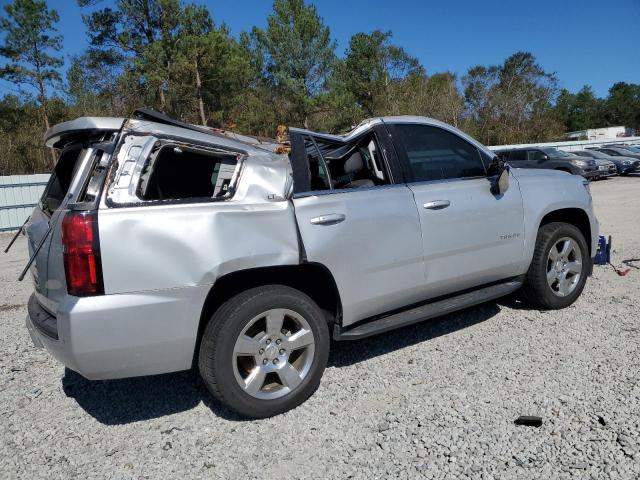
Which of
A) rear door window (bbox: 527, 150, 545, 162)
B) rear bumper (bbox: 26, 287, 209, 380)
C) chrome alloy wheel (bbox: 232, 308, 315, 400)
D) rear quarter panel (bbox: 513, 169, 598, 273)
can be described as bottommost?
chrome alloy wheel (bbox: 232, 308, 315, 400)

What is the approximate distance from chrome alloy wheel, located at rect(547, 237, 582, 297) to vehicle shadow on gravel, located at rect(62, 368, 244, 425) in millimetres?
3131

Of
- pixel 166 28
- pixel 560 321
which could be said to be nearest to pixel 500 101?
pixel 166 28

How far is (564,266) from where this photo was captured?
4.79m

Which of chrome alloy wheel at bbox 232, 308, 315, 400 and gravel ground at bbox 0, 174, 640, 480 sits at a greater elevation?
chrome alloy wheel at bbox 232, 308, 315, 400

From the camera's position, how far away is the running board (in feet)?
11.5

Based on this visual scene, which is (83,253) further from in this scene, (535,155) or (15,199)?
(535,155)

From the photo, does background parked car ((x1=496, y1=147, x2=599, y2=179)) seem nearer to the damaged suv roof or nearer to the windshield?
the windshield

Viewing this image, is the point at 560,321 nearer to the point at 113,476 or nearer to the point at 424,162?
the point at 424,162

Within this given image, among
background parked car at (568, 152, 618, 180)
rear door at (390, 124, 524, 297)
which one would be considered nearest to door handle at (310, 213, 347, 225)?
rear door at (390, 124, 524, 297)

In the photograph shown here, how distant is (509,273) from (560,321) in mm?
694

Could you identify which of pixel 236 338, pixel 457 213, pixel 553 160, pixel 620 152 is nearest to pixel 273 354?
pixel 236 338

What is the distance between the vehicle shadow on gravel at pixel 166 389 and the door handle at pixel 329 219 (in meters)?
1.26

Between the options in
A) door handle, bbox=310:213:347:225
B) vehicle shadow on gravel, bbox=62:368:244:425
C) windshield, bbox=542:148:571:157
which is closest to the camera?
door handle, bbox=310:213:347:225

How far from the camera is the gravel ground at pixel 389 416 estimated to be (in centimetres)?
272
